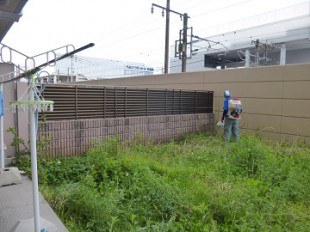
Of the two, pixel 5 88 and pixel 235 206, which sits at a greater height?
pixel 5 88

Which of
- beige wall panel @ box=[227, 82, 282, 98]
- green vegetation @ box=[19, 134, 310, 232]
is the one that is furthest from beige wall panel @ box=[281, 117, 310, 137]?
green vegetation @ box=[19, 134, 310, 232]

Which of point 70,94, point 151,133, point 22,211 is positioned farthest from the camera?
point 151,133

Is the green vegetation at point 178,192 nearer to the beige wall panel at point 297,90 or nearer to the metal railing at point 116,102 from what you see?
the metal railing at point 116,102

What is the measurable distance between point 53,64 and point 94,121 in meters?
3.95

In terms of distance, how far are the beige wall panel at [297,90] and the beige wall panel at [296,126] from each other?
26.4 inches

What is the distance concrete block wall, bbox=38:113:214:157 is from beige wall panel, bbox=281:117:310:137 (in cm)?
264


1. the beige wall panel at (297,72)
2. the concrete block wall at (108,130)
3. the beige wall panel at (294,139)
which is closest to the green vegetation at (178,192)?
the concrete block wall at (108,130)

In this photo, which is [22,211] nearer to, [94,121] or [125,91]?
[94,121]

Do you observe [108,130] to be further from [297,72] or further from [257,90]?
[297,72]

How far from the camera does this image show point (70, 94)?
5301 millimetres

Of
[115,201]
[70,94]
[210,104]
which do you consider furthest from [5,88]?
[210,104]

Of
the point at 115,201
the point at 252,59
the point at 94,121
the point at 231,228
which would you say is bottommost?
the point at 231,228

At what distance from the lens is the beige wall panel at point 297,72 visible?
710 centimetres

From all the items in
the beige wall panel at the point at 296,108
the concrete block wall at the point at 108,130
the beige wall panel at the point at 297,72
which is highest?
the beige wall panel at the point at 297,72
